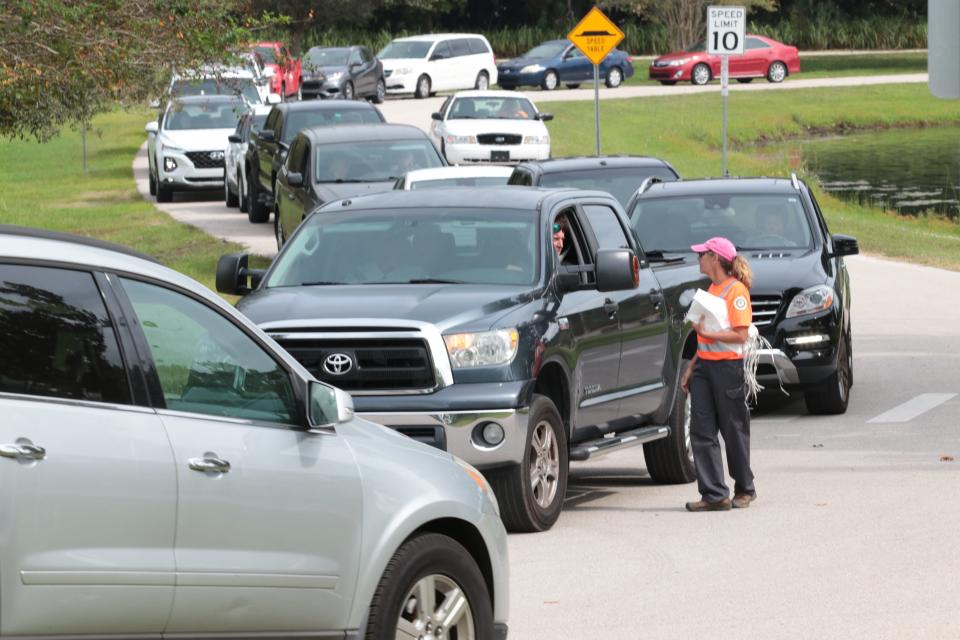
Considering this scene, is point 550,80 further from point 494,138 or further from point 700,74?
point 494,138

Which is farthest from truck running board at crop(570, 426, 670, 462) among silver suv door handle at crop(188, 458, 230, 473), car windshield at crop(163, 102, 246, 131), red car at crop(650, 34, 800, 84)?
red car at crop(650, 34, 800, 84)

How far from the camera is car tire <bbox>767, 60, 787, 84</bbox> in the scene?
63.9 meters

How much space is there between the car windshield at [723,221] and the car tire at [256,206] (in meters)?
14.0

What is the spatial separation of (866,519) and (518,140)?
24050mm

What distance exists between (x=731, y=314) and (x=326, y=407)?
538 centimetres

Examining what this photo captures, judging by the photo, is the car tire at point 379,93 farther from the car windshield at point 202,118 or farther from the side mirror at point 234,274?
the side mirror at point 234,274

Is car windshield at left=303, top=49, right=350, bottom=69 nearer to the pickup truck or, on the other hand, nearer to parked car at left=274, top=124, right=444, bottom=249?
parked car at left=274, top=124, right=444, bottom=249

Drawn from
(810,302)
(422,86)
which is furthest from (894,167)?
(810,302)

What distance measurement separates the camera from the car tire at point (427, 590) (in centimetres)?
563

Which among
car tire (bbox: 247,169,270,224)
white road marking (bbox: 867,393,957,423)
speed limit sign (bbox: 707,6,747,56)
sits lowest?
car tire (bbox: 247,169,270,224)

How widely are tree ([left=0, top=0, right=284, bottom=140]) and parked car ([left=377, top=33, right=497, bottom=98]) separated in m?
37.4

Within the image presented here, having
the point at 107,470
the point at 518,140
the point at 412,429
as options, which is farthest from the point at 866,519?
the point at 518,140

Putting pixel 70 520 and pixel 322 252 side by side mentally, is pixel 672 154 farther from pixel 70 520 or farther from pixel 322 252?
pixel 70 520

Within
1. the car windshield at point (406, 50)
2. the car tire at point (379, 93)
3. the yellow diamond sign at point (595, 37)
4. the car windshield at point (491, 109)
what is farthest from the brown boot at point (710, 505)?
the car windshield at point (406, 50)
